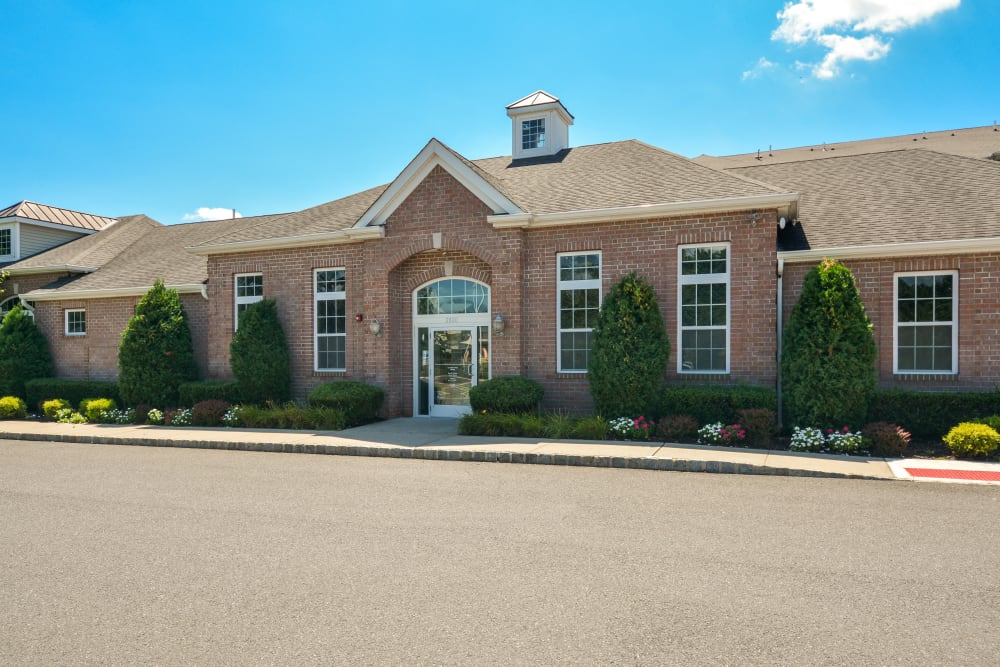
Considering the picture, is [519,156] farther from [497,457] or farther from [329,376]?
[497,457]

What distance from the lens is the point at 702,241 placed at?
14055 mm

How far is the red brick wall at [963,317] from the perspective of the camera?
41.8ft

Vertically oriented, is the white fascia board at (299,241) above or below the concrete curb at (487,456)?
above

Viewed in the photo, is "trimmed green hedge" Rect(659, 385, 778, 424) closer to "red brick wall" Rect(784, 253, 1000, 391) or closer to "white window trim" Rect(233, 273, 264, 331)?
"red brick wall" Rect(784, 253, 1000, 391)

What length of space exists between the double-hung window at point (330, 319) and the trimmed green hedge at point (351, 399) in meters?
1.51

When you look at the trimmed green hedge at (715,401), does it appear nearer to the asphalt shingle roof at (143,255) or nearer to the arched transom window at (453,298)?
the arched transom window at (453,298)

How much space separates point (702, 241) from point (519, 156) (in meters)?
7.79

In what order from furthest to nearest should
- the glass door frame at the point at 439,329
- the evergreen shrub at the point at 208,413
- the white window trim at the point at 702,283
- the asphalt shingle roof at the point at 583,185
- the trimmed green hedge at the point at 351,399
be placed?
the evergreen shrub at the point at 208,413 < the glass door frame at the point at 439,329 < the trimmed green hedge at the point at 351,399 < the asphalt shingle roof at the point at 583,185 < the white window trim at the point at 702,283

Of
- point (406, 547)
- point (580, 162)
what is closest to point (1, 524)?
point (406, 547)

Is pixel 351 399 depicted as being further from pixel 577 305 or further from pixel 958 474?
pixel 958 474

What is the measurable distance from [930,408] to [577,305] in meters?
6.71

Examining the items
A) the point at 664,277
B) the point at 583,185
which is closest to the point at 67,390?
the point at 583,185

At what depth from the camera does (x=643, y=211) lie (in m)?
14.2

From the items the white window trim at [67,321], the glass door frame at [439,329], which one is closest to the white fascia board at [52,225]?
the white window trim at [67,321]
